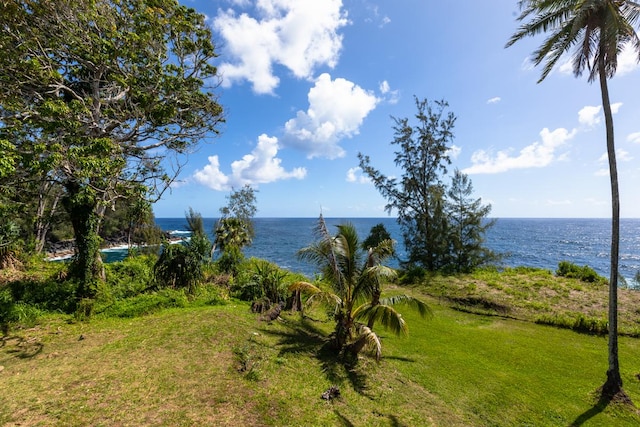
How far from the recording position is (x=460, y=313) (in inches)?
574

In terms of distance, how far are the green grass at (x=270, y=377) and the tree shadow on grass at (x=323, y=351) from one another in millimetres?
48

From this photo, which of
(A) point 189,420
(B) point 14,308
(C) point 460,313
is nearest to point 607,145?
(C) point 460,313

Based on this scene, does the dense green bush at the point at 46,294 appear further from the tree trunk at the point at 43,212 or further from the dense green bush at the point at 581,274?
the dense green bush at the point at 581,274

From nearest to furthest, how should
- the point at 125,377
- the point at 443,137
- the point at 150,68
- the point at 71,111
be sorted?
1. the point at 125,377
2. the point at 71,111
3. the point at 150,68
4. the point at 443,137

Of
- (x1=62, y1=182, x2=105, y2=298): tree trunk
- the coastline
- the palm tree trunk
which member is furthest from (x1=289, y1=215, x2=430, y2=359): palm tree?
the coastline

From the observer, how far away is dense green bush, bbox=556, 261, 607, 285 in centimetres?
1745

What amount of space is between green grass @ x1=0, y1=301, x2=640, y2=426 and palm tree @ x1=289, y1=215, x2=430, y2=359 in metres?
1.02

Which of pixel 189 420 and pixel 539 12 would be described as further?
pixel 539 12

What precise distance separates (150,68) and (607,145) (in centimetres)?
1556

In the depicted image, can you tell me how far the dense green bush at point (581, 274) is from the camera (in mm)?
17448

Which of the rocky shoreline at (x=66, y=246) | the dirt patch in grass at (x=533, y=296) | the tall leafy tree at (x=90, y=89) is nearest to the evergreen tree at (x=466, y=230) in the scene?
the dirt patch in grass at (x=533, y=296)

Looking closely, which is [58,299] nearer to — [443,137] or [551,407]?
[551,407]

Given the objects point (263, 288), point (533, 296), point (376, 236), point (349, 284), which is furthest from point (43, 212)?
point (533, 296)

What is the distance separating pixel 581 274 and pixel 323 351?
19015mm
